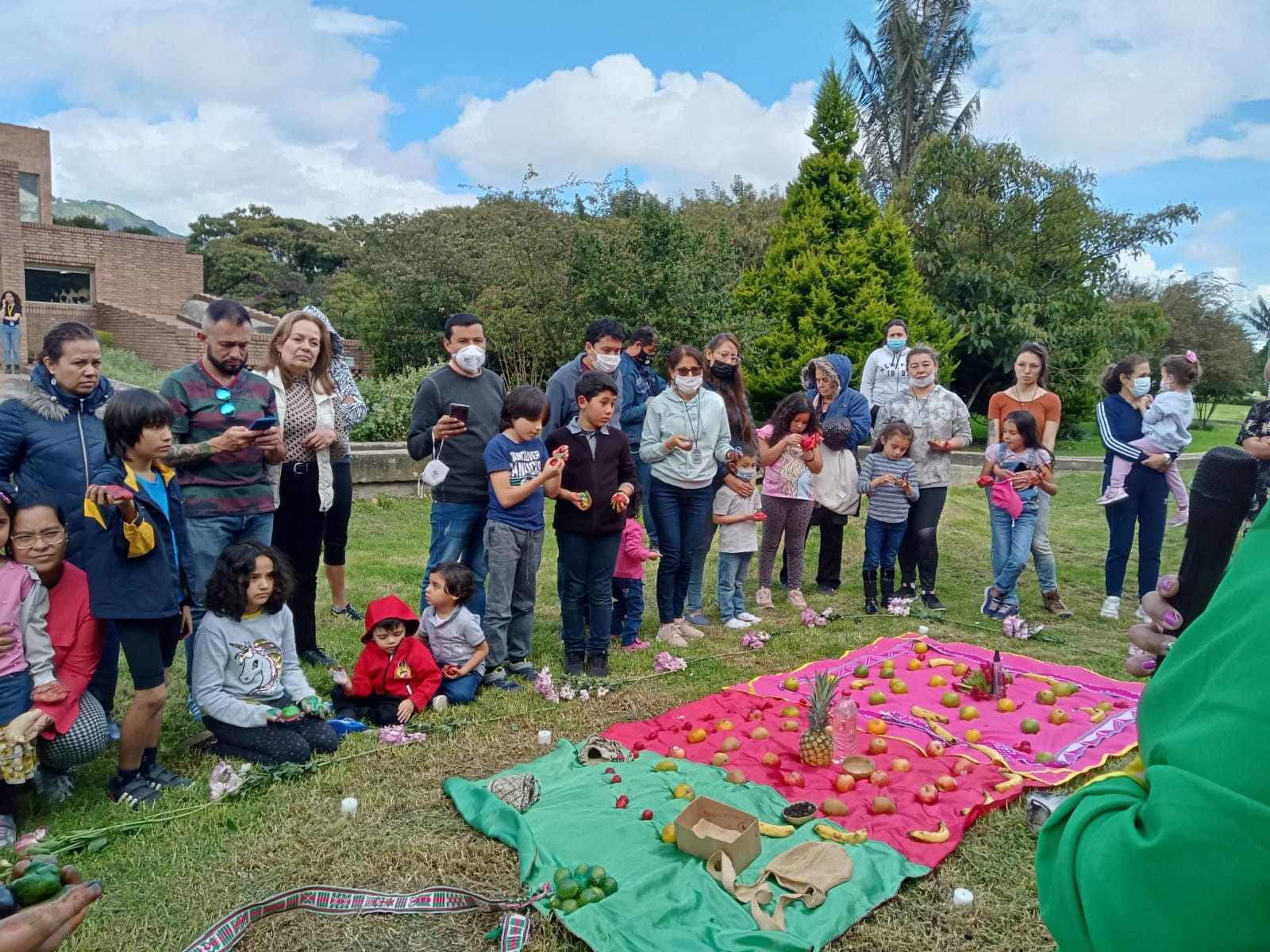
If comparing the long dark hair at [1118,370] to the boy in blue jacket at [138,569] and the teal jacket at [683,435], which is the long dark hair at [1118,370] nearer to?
the teal jacket at [683,435]

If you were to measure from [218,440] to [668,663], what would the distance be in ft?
10.4

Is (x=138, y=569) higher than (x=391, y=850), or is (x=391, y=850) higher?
(x=138, y=569)

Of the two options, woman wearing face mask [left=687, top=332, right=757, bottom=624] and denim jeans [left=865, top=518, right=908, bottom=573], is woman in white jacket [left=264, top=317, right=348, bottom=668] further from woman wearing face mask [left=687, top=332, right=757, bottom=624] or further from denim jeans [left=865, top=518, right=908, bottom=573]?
denim jeans [left=865, top=518, right=908, bottom=573]

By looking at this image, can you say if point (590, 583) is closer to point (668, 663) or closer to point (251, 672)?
point (668, 663)

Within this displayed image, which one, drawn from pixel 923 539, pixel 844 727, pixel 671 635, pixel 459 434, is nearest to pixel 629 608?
pixel 671 635

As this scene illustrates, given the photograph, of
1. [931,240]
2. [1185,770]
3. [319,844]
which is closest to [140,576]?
[319,844]

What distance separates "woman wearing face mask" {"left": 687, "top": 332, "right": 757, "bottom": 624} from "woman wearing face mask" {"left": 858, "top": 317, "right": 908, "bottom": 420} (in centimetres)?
223

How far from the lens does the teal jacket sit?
21.6 ft

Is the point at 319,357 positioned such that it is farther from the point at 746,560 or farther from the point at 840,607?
the point at 840,607

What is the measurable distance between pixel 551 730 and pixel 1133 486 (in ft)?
17.1

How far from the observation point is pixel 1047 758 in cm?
462

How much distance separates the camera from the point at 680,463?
6586 millimetres

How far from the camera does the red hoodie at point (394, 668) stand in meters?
5.13

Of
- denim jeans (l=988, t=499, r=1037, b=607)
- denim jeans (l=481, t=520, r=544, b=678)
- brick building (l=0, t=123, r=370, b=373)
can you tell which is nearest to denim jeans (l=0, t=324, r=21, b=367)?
brick building (l=0, t=123, r=370, b=373)
